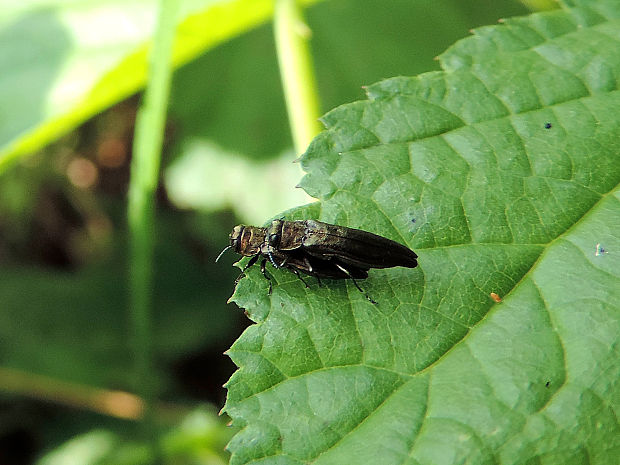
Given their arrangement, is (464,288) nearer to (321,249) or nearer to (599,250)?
(599,250)

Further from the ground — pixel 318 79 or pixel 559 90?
pixel 318 79

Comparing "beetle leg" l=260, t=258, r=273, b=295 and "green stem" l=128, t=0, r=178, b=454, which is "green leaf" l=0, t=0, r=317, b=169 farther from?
"beetle leg" l=260, t=258, r=273, b=295

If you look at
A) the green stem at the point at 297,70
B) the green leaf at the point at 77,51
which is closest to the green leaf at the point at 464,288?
the green stem at the point at 297,70

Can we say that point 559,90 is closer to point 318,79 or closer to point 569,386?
point 569,386

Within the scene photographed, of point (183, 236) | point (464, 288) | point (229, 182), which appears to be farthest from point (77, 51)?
point (464, 288)

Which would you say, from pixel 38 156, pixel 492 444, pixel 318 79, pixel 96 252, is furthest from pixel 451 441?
pixel 38 156

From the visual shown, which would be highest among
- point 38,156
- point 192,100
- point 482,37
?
point 38,156

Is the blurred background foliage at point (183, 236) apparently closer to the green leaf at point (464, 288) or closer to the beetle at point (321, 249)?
the beetle at point (321, 249)
